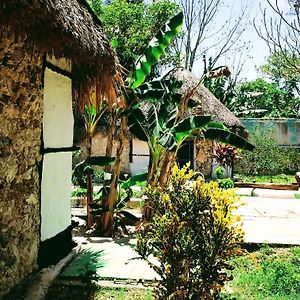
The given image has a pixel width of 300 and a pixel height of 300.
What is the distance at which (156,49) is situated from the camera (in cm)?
623

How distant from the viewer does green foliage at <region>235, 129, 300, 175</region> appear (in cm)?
1797

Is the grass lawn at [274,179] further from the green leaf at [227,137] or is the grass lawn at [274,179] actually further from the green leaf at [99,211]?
the green leaf at [99,211]

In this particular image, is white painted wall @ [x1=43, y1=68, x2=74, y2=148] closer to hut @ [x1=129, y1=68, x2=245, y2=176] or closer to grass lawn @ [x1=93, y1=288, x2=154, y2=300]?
grass lawn @ [x1=93, y1=288, x2=154, y2=300]

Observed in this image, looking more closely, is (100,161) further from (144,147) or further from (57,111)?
(144,147)

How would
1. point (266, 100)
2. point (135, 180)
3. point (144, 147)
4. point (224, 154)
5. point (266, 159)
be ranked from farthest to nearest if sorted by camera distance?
1. point (266, 100)
2. point (266, 159)
3. point (144, 147)
4. point (224, 154)
5. point (135, 180)

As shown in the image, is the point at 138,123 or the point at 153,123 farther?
the point at 138,123

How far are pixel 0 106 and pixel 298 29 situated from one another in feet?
13.9

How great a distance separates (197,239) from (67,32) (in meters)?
2.32

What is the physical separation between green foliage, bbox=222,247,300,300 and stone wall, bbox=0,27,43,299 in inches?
85.9

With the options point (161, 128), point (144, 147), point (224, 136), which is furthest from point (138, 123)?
point (144, 147)

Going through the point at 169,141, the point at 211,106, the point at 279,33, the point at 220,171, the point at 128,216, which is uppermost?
the point at 279,33

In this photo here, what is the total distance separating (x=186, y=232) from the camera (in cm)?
330

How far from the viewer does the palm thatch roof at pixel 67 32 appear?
351cm

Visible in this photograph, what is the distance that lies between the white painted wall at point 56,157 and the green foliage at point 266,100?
61.9 ft
